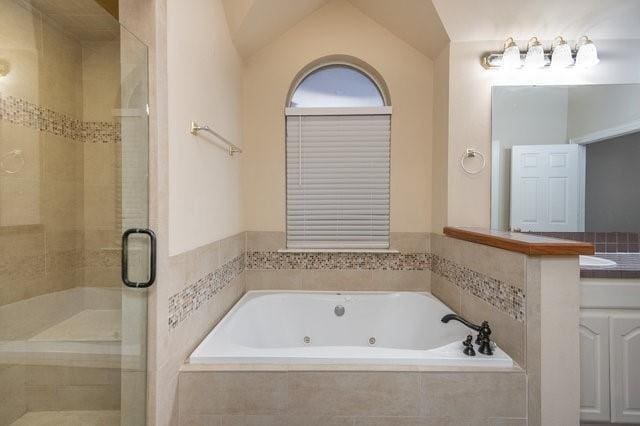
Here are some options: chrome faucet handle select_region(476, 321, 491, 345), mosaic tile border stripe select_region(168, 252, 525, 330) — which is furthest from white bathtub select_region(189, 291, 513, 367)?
chrome faucet handle select_region(476, 321, 491, 345)

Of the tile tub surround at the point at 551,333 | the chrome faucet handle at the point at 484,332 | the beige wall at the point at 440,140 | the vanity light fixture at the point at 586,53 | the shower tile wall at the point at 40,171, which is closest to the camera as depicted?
the shower tile wall at the point at 40,171

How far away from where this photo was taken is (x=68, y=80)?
3.92ft

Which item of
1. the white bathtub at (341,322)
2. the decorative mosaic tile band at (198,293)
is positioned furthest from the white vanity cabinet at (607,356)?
the decorative mosaic tile band at (198,293)

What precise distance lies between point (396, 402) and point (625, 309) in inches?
45.0

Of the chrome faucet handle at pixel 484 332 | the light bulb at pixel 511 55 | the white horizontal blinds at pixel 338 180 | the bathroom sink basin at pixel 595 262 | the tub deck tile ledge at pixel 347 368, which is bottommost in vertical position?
the tub deck tile ledge at pixel 347 368

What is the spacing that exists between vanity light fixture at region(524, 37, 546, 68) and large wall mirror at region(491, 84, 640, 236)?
0.55 feet

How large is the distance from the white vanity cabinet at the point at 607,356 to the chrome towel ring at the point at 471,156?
925mm

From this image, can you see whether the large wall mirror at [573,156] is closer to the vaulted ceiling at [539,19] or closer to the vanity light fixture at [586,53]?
the vanity light fixture at [586,53]

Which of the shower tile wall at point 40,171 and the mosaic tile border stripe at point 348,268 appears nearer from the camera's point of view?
the shower tile wall at point 40,171

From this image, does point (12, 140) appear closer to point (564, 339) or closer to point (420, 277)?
point (564, 339)

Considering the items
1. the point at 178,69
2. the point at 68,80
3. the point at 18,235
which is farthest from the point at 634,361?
the point at 68,80

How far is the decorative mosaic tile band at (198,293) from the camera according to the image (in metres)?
1.33

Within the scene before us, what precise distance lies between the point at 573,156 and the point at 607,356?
1255mm

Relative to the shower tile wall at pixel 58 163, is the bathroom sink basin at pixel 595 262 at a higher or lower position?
lower
